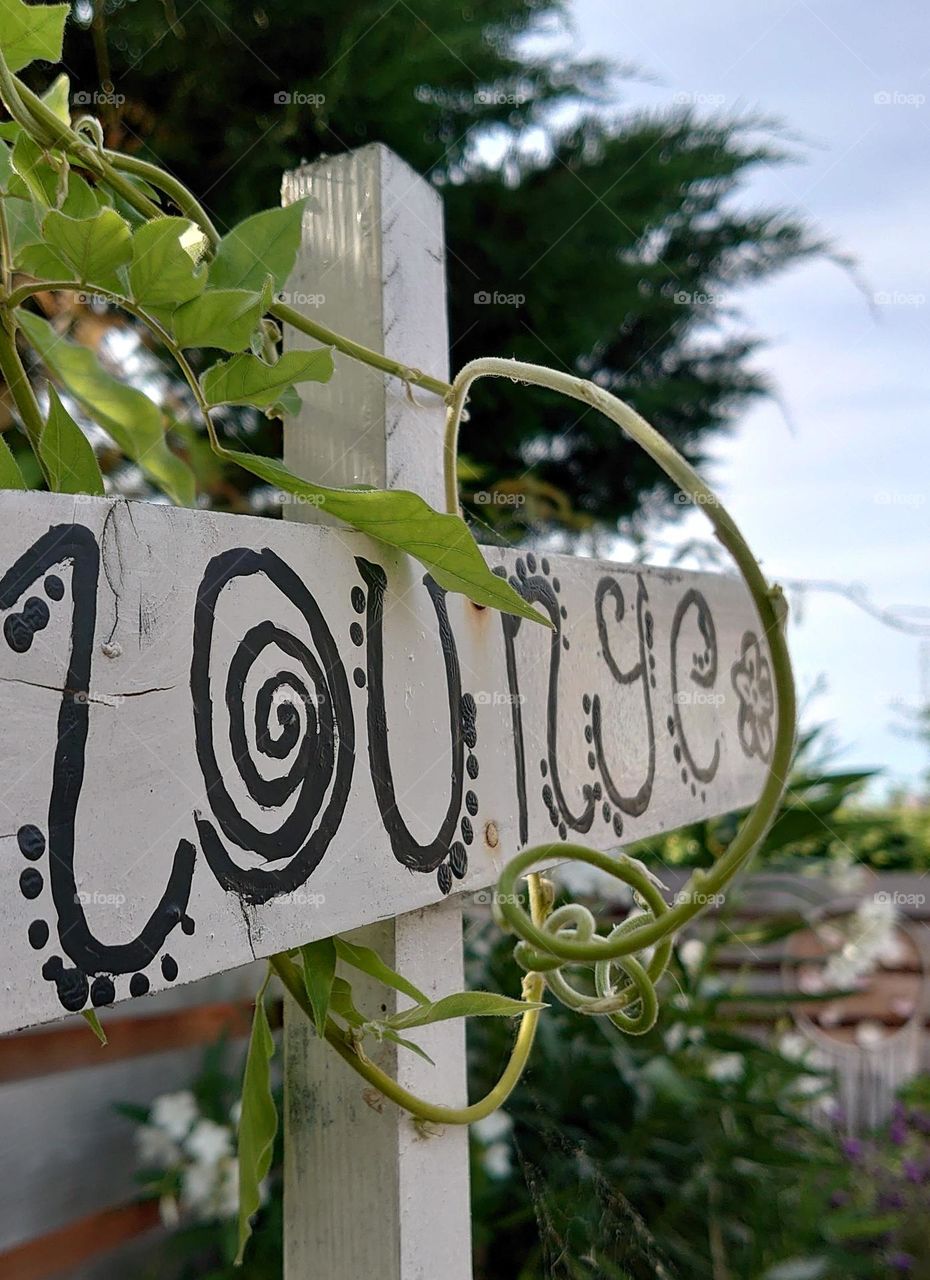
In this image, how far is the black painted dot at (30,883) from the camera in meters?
0.17

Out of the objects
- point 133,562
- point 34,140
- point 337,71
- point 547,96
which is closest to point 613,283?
point 547,96

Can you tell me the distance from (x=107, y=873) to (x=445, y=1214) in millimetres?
200

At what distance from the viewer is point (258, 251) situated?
302 mm

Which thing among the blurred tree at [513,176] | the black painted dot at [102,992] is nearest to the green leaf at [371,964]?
the black painted dot at [102,992]

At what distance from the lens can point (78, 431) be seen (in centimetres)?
28

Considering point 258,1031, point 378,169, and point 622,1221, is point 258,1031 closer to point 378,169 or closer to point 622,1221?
point 378,169

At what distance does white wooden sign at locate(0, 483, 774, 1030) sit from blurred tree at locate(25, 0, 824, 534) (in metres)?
0.51

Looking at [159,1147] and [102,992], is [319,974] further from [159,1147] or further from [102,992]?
[159,1147]

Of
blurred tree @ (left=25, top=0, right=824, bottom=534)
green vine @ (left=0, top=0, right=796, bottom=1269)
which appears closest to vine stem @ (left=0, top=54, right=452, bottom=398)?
green vine @ (left=0, top=0, right=796, bottom=1269)

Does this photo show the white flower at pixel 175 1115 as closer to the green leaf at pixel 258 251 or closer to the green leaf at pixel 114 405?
the green leaf at pixel 114 405

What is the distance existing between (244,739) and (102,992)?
63 mm

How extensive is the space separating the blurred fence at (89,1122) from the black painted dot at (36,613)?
0.94 metres

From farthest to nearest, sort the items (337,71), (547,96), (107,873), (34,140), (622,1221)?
(547,96), (337,71), (622,1221), (34,140), (107,873)

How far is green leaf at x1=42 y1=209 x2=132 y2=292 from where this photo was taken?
245 millimetres
